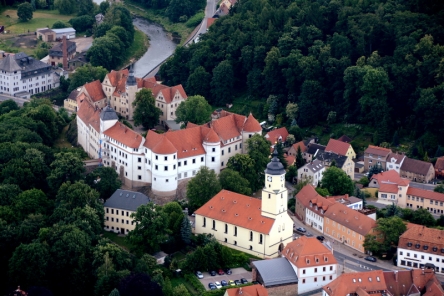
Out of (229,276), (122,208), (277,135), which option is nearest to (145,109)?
(277,135)

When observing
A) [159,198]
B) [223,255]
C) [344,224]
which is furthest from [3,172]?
[344,224]

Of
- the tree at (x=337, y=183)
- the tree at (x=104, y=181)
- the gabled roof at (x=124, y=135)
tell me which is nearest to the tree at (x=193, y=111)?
the gabled roof at (x=124, y=135)

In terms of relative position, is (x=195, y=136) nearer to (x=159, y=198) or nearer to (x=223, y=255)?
(x=159, y=198)

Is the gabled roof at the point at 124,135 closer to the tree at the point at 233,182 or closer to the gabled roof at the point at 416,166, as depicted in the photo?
the tree at the point at 233,182

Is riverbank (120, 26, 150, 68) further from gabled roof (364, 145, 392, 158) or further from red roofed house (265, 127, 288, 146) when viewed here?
gabled roof (364, 145, 392, 158)

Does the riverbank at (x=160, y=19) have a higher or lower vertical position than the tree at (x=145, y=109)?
lower
